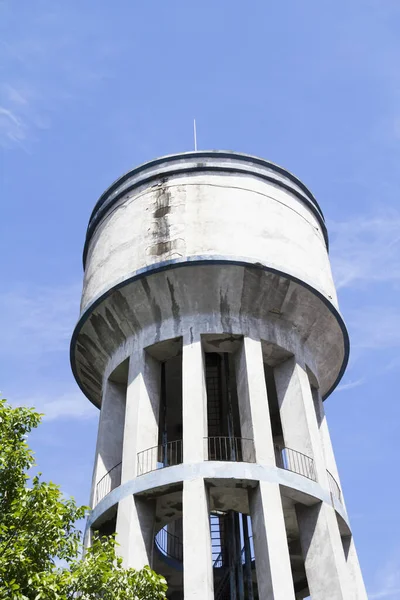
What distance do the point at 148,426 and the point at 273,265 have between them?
465 centimetres

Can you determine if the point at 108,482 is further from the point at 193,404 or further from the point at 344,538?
the point at 344,538

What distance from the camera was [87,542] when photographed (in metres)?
15.2

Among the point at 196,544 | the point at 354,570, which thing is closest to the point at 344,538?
the point at 354,570

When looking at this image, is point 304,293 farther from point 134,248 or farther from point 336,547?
point 336,547

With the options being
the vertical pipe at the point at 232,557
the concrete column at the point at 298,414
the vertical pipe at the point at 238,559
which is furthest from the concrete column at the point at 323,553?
the vertical pipe at the point at 232,557

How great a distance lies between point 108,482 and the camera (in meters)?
16.1

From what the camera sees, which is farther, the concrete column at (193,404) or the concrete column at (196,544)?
the concrete column at (193,404)

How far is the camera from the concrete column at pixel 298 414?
1530 centimetres

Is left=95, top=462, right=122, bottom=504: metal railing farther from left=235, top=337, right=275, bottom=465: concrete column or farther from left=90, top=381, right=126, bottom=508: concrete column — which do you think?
left=235, top=337, right=275, bottom=465: concrete column

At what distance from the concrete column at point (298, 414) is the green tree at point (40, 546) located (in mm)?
6277

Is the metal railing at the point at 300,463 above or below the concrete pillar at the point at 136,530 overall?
above

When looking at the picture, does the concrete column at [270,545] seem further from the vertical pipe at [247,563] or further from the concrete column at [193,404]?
the vertical pipe at [247,563]

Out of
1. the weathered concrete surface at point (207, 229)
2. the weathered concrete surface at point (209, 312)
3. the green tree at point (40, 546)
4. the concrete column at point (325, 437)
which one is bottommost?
the green tree at point (40, 546)

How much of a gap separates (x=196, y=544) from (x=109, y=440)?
4.45 m
